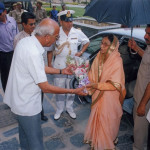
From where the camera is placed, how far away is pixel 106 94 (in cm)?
308

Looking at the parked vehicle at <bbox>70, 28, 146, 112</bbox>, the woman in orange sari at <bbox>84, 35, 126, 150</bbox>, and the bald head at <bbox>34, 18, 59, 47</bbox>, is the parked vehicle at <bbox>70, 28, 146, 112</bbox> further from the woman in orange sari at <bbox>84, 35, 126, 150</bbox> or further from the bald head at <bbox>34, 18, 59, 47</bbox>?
the bald head at <bbox>34, 18, 59, 47</bbox>

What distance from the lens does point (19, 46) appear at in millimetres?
2355

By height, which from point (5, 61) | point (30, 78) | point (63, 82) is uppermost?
point (30, 78)

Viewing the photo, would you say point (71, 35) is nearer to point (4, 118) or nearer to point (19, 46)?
point (19, 46)

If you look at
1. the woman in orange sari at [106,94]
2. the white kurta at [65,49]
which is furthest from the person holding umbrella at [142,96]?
the white kurta at [65,49]

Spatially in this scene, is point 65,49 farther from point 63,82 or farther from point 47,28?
point 47,28

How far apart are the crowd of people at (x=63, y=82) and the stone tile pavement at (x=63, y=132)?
19cm

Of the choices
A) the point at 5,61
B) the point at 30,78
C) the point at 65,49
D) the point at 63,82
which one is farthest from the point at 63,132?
the point at 5,61

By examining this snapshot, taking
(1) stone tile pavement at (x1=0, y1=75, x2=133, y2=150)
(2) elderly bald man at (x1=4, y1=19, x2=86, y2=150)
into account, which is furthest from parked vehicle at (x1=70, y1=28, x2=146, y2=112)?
(2) elderly bald man at (x1=4, y1=19, x2=86, y2=150)

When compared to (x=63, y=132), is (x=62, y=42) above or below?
above

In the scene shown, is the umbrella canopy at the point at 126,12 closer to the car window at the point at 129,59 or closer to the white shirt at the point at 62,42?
the white shirt at the point at 62,42

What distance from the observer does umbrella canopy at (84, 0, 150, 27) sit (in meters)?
2.66

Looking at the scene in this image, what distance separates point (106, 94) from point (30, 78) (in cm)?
127

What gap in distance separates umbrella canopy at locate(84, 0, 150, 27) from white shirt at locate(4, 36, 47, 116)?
1221 millimetres
